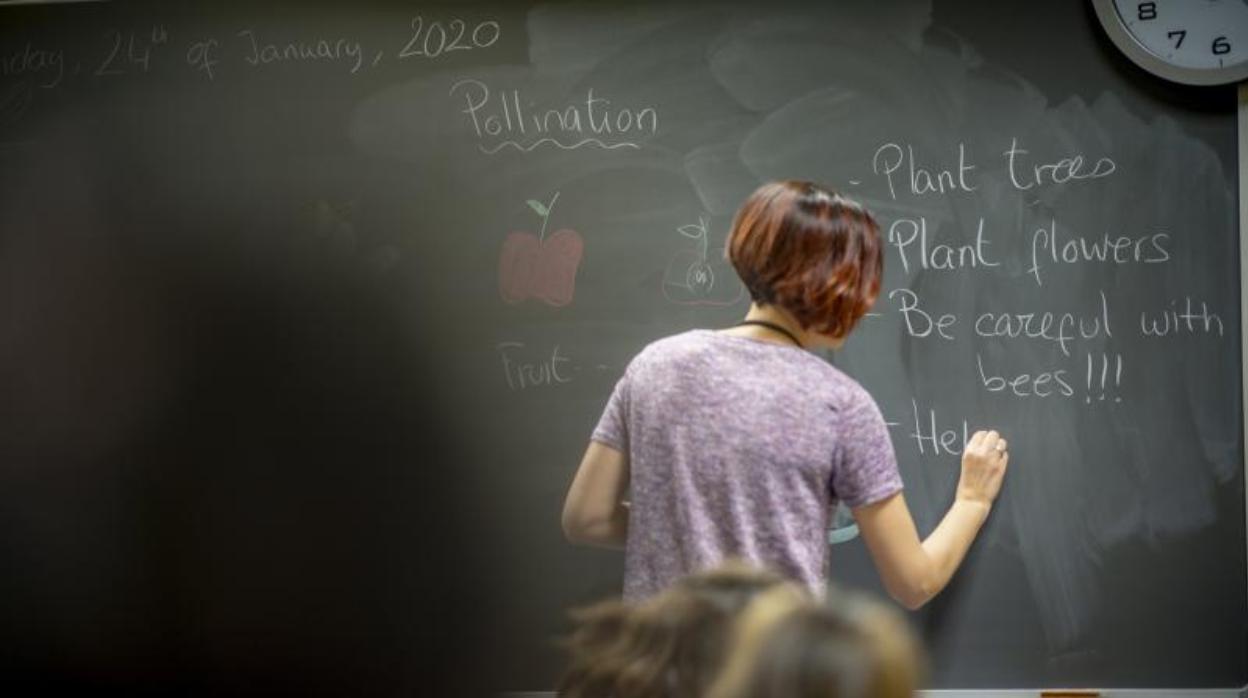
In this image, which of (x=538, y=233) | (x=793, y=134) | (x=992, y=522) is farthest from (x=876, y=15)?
(x=992, y=522)

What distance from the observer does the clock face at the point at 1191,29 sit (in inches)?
85.4

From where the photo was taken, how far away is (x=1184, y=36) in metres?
2.18

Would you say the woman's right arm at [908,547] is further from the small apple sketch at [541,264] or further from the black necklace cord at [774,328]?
the small apple sketch at [541,264]

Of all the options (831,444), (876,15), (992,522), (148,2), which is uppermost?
(148,2)

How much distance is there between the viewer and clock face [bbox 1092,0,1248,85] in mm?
2166

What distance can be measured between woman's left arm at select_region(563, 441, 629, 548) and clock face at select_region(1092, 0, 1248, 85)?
52.8 inches

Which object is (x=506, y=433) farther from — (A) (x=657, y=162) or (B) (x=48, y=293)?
(B) (x=48, y=293)

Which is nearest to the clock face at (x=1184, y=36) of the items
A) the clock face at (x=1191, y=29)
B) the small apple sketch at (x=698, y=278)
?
the clock face at (x=1191, y=29)

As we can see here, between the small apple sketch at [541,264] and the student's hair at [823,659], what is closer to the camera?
the student's hair at [823,659]

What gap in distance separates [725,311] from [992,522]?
2.17ft

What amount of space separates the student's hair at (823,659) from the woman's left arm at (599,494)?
2.80 ft

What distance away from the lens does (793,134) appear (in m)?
2.29

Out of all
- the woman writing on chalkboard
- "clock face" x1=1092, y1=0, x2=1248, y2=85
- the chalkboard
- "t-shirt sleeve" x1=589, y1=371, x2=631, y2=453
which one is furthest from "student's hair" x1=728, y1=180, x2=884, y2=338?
"clock face" x1=1092, y1=0, x2=1248, y2=85

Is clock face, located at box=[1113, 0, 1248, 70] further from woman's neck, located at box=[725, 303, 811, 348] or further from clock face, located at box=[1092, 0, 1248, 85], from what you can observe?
woman's neck, located at box=[725, 303, 811, 348]
